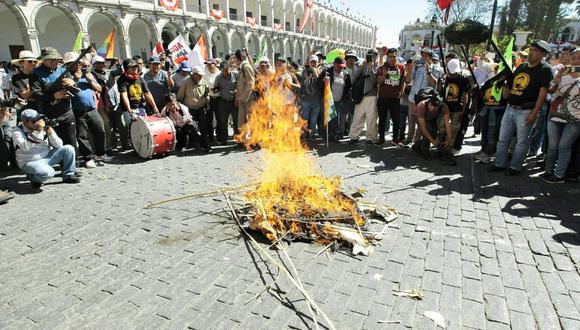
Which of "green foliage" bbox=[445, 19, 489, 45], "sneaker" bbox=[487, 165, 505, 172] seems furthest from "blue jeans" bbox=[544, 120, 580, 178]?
"green foliage" bbox=[445, 19, 489, 45]

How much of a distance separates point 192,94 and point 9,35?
23.7 metres

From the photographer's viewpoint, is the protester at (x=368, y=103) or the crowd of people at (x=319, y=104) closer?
the crowd of people at (x=319, y=104)

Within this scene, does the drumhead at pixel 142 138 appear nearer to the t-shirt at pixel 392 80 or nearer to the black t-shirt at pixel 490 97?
the t-shirt at pixel 392 80

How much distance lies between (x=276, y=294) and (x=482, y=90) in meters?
6.96

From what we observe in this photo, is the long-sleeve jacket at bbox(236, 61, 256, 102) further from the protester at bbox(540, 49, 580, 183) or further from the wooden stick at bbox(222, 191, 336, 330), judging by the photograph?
the protester at bbox(540, 49, 580, 183)

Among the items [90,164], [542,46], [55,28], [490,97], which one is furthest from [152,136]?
[55,28]

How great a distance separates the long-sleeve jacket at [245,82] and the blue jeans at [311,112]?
156 centimetres

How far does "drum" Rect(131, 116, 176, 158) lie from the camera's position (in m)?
7.78

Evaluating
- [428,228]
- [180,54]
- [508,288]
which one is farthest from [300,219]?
[180,54]

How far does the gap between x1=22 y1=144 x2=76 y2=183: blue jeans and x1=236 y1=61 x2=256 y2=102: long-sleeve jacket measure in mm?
4121

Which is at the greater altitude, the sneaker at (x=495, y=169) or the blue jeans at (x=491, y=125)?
the blue jeans at (x=491, y=125)

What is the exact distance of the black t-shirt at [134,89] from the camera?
26.8 ft

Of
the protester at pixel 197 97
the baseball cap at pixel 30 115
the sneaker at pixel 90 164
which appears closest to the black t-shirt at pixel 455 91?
the protester at pixel 197 97

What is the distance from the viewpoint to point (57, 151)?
21.1ft
